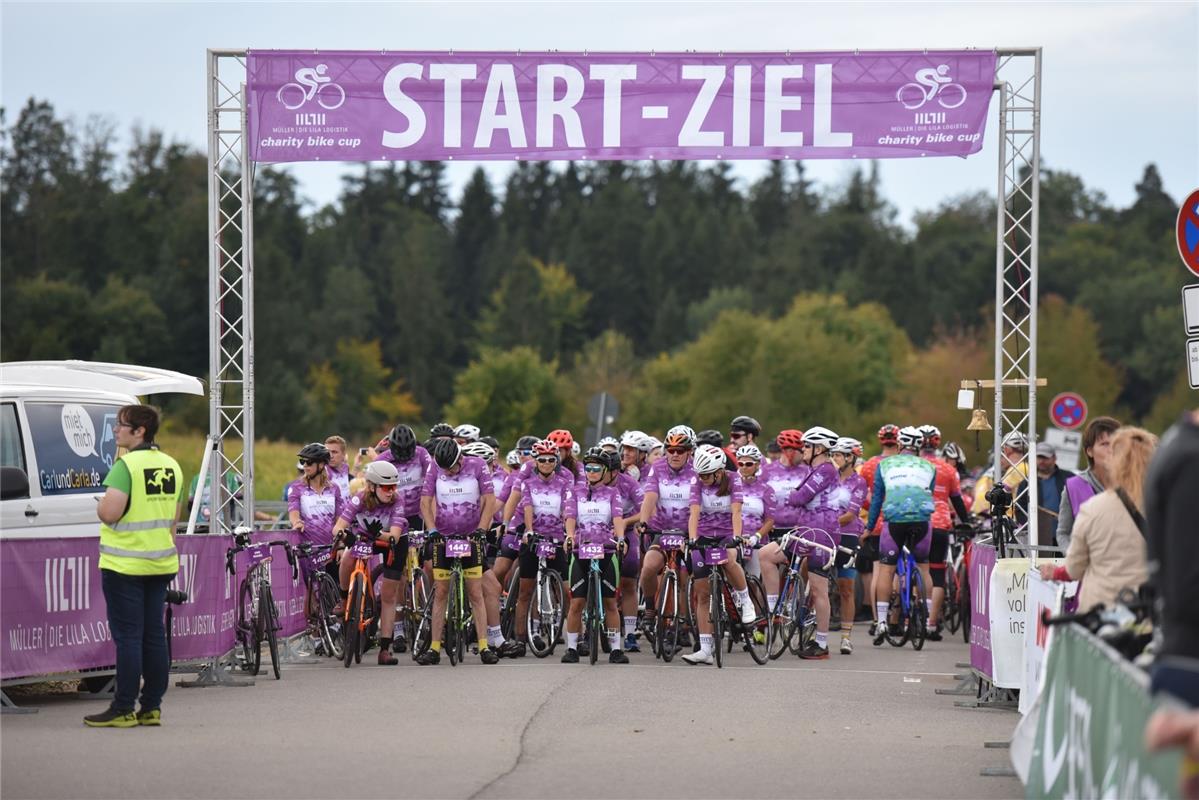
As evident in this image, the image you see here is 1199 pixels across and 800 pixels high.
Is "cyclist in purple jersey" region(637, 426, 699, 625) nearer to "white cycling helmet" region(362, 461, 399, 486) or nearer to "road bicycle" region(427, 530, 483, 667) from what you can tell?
"road bicycle" region(427, 530, 483, 667)

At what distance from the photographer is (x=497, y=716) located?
12.1 metres

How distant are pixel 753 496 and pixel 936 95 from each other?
4.52m

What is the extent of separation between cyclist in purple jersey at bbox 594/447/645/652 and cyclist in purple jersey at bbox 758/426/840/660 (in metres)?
1.18

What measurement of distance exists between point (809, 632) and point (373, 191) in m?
129

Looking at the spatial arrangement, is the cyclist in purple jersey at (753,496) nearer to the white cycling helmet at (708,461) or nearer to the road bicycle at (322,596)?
the white cycling helmet at (708,461)

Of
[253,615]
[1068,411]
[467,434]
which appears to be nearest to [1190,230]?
[253,615]

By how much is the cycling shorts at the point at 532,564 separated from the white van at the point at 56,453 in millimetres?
3882

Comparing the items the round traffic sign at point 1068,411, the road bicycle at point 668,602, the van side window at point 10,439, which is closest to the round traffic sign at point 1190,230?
the road bicycle at point 668,602

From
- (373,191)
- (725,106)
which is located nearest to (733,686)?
(725,106)

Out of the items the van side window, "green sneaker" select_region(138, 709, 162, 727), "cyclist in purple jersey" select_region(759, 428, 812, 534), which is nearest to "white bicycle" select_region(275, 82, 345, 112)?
"cyclist in purple jersey" select_region(759, 428, 812, 534)

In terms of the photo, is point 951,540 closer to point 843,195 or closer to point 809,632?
point 809,632

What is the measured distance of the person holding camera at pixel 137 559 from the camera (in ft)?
37.4

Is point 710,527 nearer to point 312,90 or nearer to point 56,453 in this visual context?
point 56,453

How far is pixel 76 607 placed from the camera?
12703 mm
